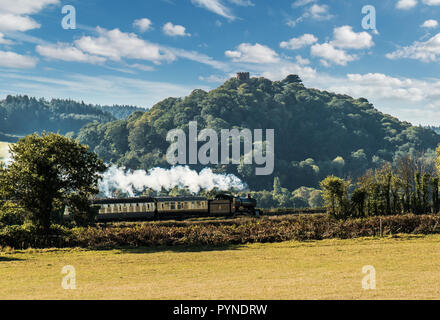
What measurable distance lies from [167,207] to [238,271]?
3717cm

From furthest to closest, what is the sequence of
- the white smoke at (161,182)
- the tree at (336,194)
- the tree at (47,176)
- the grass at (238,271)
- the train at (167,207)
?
the white smoke at (161,182), the train at (167,207), the tree at (336,194), the tree at (47,176), the grass at (238,271)

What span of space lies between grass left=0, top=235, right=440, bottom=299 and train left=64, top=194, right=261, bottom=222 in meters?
23.5

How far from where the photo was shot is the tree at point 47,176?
37.8m

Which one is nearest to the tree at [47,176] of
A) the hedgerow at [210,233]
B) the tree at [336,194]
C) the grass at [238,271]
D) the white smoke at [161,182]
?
the hedgerow at [210,233]

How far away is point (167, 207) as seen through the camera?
199 feet

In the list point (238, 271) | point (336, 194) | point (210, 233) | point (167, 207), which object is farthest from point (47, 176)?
point (336, 194)

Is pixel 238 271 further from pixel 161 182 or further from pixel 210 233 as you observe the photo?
pixel 161 182

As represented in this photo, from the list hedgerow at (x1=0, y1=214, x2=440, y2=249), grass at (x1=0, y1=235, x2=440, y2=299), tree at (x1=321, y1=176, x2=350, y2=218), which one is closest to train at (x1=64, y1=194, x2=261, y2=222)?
tree at (x1=321, y1=176, x2=350, y2=218)

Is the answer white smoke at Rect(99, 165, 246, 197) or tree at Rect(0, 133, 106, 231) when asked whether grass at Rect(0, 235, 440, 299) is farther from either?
white smoke at Rect(99, 165, 246, 197)

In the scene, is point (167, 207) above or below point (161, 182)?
below

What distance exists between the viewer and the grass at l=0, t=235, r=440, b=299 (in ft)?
60.3

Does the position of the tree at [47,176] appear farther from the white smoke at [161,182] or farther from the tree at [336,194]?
the white smoke at [161,182]

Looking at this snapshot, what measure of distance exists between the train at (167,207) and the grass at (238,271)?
77.2 ft
